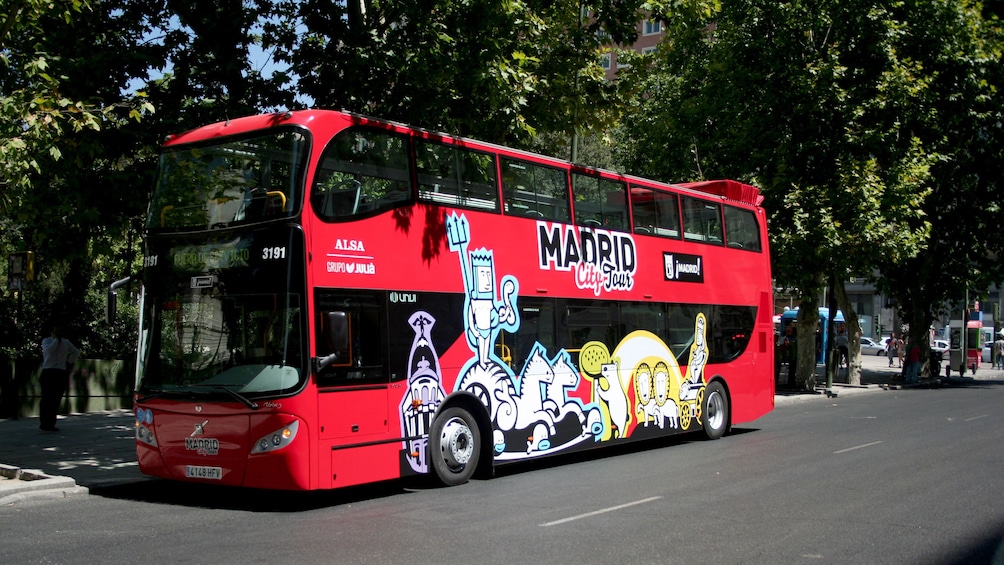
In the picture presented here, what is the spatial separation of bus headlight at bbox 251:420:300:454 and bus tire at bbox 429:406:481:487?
1.99m

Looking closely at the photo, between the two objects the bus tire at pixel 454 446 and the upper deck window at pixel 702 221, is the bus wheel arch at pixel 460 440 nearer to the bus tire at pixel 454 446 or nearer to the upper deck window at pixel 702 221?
the bus tire at pixel 454 446

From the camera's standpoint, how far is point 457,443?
11.5 metres

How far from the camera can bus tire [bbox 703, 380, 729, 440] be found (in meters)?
16.7

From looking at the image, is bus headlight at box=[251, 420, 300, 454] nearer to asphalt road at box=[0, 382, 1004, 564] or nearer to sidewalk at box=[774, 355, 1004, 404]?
asphalt road at box=[0, 382, 1004, 564]

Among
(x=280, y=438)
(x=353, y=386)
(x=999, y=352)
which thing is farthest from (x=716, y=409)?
(x=999, y=352)

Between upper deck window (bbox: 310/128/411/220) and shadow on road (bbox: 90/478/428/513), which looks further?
shadow on road (bbox: 90/478/428/513)

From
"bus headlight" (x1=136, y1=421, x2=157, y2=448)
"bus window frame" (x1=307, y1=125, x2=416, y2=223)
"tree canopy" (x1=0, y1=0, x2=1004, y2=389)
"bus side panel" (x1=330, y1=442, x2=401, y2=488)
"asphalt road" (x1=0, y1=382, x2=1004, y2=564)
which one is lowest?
"asphalt road" (x1=0, y1=382, x2=1004, y2=564)

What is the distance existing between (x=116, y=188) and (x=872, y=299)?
8809 cm

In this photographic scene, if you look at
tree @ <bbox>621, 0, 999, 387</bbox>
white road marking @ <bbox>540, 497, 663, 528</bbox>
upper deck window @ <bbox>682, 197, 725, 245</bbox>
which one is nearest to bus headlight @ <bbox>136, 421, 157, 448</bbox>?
white road marking @ <bbox>540, 497, 663, 528</bbox>

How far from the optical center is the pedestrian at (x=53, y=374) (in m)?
16.1

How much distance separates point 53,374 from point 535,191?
355 inches

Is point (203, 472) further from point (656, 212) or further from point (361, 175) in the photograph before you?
point (656, 212)

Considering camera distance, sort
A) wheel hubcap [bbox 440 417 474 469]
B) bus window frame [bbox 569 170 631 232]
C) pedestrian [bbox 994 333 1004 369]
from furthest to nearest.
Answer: pedestrian [bbox 994 333 1004 369] < bus window frame [bbox 569 170 631 232] < wheel hubcap [bbox 440 417 474 469]

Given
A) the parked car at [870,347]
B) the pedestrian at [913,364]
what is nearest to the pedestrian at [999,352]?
the parked car at [870,347]
